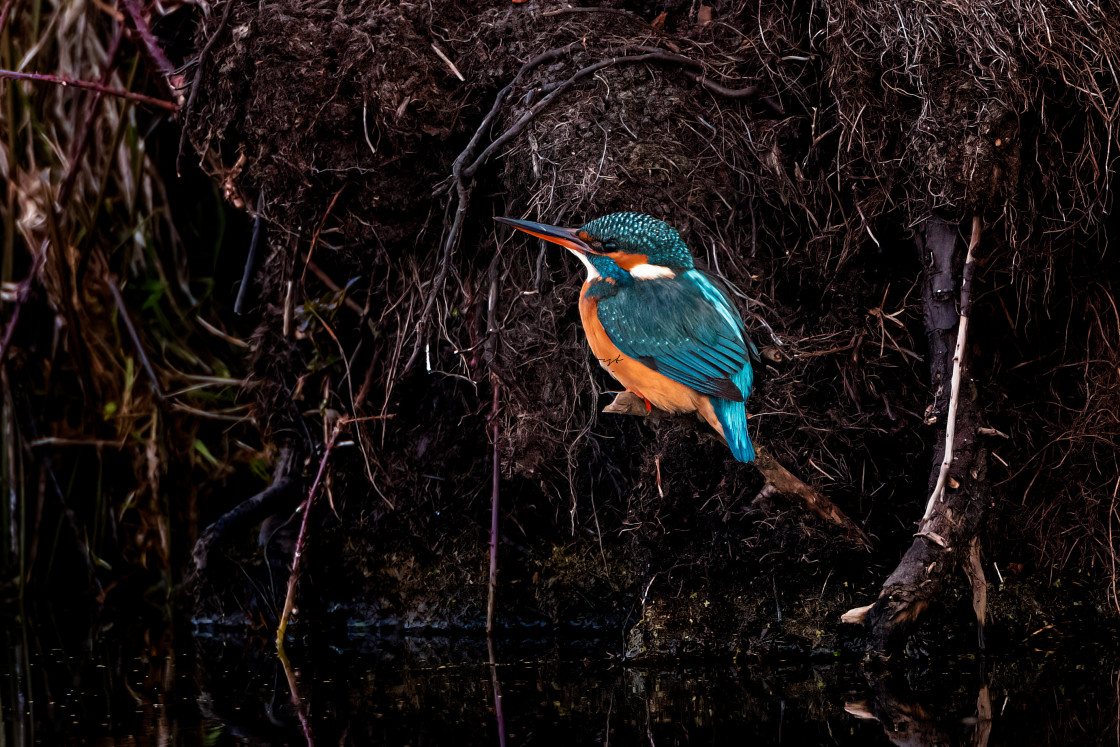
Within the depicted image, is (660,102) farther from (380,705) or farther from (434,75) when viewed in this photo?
(380,705)

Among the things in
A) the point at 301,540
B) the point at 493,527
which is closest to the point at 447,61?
the point at 493,527

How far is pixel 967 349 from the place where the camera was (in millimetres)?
2805

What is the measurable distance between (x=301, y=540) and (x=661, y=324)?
60.4 inches

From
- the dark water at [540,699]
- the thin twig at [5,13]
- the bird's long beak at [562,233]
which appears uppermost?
the thin twig at [5,13]

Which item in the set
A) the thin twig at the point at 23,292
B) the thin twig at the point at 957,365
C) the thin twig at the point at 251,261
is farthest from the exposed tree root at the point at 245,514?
the thin twig at the point at 957,365

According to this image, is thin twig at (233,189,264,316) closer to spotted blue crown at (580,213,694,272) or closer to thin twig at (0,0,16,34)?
thin twig at (0,0,16,34)

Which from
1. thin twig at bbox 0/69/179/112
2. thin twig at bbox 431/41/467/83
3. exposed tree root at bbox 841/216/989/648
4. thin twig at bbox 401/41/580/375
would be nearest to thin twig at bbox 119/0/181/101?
thin twig at bbox 0/69/179/112

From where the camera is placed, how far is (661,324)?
2477mm

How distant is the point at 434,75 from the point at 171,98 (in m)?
1.40

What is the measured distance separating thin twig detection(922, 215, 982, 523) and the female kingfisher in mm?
556

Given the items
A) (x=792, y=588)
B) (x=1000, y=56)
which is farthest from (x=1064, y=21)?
(x=792, y=588)

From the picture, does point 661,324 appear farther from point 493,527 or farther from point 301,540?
point 301,540

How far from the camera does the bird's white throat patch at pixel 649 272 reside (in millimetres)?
2523

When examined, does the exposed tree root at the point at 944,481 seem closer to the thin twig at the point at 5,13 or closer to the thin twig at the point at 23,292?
the thin twig at the point at 23,292
